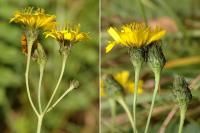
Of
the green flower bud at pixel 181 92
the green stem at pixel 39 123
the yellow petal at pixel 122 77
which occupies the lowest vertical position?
the green stem at pixel 39 123

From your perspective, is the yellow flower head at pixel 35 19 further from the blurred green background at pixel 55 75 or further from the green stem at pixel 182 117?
the green stem at pixel 182 117

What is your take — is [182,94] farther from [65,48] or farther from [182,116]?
[65,48]

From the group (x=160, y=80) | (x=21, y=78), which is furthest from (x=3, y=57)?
(x=160, y=80)

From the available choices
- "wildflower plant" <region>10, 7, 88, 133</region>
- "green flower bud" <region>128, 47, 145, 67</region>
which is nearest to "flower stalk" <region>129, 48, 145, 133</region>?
"green flower bud" <region>128, 47, 145, 67</region>

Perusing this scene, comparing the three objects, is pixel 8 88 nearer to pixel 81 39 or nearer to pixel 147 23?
pixel 81 39

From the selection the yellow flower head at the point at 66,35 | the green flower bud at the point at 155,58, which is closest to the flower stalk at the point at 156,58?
the green flower bud at the point at 155,58

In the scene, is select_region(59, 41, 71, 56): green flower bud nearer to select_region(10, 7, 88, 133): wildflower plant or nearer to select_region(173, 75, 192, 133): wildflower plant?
select_region(10, 7, 88, 133): wildflower plant
